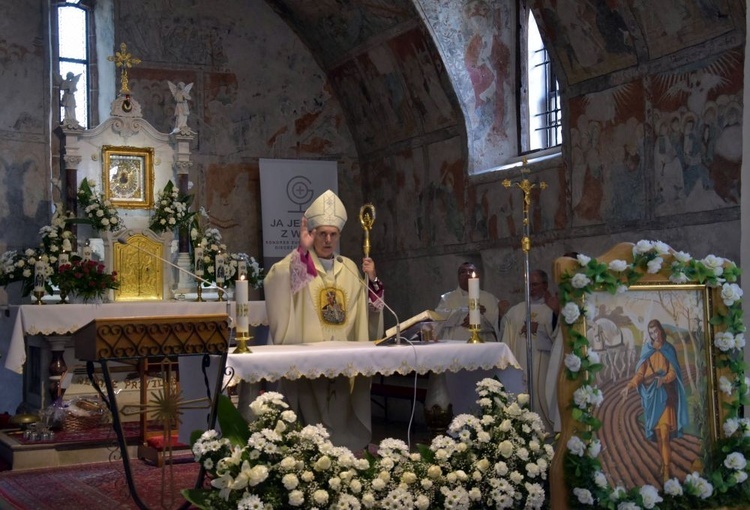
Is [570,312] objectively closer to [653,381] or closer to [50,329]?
[653,381]

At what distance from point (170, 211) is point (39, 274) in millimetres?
1989

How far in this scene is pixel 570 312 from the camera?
18.3 feet

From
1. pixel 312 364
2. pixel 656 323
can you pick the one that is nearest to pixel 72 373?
pixel 312 364

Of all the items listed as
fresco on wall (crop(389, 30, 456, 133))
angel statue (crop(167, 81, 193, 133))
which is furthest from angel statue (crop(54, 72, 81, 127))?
fresco on wall (crop(389, 30, 456, 133))

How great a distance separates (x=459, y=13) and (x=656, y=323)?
30.4 ft

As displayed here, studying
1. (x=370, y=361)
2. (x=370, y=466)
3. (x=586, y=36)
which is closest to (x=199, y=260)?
(x=586, y=36)

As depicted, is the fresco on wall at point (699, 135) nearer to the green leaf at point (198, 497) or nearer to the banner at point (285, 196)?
the banner at point (285, 196)

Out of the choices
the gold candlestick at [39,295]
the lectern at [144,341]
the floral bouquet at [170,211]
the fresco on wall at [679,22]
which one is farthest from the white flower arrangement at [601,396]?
the floral bouquet at [170,211]

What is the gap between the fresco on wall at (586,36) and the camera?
11.7m

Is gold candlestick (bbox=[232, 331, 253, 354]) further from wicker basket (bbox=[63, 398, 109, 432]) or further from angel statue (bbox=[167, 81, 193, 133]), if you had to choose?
angel statue (bbox=[167, 81, 193, 133])

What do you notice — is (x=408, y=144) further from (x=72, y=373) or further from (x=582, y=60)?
(x=72, y=373)

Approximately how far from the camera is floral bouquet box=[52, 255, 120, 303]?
40.1 ft

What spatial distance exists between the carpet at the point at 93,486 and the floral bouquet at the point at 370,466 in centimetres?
101

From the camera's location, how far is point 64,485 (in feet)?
26.9
